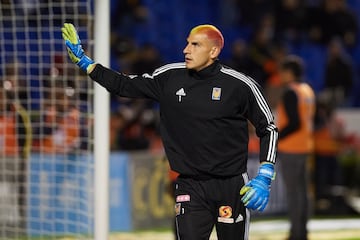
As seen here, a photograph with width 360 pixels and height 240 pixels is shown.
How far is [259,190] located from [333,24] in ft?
43.4

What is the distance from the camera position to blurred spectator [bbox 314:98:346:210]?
51.7ft

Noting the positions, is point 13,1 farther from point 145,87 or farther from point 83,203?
point 145,87

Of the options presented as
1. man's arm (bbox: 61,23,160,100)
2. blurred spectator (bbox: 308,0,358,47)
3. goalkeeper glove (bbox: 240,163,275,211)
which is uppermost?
blurred spectator (bbox: 308,0,358,47)

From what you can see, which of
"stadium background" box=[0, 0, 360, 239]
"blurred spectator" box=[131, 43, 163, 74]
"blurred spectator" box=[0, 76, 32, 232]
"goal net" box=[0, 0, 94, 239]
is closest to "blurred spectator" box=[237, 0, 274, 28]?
"stadium background" box=[0, 0, 360, 239]

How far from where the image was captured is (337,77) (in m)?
19.1

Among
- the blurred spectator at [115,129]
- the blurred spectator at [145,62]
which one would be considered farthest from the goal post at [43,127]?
the blurred spectator at [145,62]

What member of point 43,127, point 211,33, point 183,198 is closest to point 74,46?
point 211,33

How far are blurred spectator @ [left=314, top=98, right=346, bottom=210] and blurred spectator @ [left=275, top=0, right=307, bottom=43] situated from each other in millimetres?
3408

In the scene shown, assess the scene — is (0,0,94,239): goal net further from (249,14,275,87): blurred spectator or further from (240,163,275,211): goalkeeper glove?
(249,14,275,87): blurred spectator

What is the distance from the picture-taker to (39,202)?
39.8 ft

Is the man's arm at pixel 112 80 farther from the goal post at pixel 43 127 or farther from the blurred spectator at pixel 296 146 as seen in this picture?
the blurred spectator at pixel 296 146

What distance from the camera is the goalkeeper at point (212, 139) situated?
750 centimetres

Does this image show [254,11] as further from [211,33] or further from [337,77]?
[211,33]

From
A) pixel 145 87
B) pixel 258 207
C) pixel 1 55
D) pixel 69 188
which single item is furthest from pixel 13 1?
pixel 258 207
